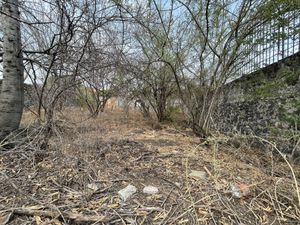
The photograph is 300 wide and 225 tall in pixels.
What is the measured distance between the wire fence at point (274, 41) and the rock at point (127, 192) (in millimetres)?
2924

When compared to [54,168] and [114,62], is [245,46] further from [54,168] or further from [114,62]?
[54,168]

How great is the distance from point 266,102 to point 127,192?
376 centimetres

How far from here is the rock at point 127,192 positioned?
1952 millimetres

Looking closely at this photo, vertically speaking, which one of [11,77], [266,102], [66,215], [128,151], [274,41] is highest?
[274,41]

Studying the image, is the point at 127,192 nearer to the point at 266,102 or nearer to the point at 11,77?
the point at 11,77

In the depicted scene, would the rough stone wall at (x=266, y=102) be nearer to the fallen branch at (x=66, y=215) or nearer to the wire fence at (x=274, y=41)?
the wire fence at (x=274, y=41)

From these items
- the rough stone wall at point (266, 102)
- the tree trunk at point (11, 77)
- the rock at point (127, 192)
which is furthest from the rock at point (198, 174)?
the tree trunk at point (11, 77)

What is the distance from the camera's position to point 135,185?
214 cm

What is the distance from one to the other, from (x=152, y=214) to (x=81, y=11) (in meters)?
2.33

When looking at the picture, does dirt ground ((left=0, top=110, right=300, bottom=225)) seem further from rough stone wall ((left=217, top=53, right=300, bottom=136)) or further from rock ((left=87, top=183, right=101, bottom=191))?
rough stone wall ((left=217, top=53, right=300, bottom=136))

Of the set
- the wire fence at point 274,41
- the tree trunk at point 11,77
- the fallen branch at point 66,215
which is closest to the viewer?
the fallen branch at point 66,215

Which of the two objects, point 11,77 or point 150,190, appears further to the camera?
point 11,77

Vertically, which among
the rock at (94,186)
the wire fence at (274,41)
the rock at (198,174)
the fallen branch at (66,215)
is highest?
the wire fence at (274,41)

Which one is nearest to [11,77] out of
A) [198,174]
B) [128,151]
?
[128,151]
